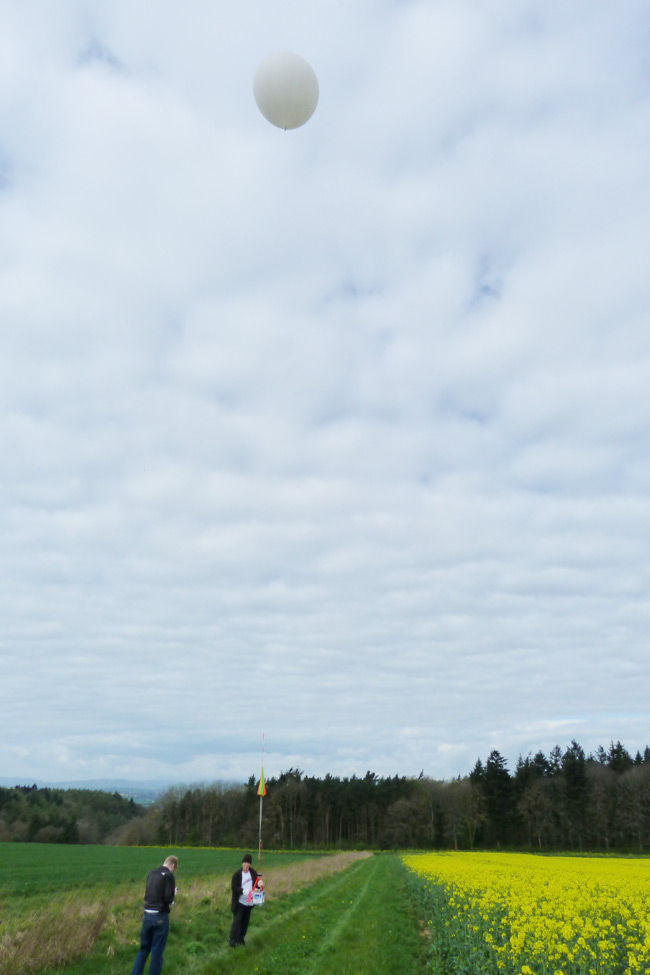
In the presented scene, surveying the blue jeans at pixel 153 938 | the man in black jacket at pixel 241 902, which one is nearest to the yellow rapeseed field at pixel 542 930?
the man in black jacket at pixel 241 902

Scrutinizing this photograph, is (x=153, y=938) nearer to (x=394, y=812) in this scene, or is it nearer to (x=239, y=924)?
(x=239, y=924)

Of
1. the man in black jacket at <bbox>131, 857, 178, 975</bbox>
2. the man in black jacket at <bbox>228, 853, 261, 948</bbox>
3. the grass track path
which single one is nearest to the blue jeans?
the man in black jacket at <bbox>131, 857, 178, 975</bbox>

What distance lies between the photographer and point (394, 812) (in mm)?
101000

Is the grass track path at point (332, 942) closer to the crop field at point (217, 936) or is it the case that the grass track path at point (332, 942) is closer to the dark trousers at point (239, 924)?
the crop field at point (217, 936)

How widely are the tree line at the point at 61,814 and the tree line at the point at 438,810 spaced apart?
7730 millimetres

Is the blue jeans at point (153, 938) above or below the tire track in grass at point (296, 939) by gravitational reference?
above

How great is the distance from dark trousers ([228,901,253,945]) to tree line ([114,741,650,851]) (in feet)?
279

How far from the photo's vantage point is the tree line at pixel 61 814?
8944 centimetres

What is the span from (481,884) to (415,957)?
6.14 m

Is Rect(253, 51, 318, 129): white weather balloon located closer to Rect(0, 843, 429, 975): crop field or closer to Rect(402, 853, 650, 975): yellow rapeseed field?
Rect(402, 853, 650, 975): yellow rapeseed field

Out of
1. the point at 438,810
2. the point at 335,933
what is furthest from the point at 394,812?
the point at 335,933

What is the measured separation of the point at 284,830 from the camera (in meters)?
108

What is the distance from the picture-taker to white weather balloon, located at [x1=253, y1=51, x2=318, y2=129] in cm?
1027

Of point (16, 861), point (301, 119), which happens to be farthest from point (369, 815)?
point (301, 119)
